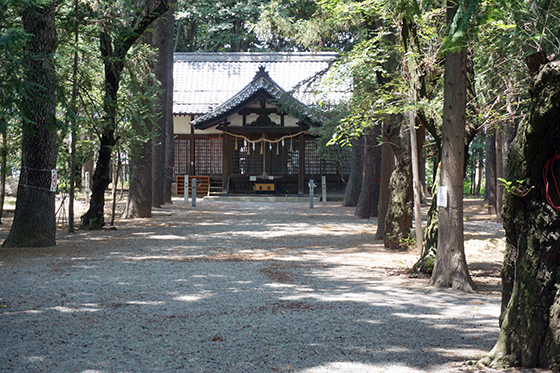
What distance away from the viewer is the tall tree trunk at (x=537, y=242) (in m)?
3.78

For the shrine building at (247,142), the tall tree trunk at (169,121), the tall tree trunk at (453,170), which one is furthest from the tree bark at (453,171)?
the shrine building at (247,142)

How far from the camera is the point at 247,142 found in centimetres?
2675

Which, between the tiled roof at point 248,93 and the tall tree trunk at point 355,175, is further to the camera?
the tiled roof at point 248,93

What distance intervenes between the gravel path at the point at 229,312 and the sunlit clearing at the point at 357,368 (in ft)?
0.05

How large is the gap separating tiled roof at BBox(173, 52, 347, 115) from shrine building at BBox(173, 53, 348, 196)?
0.10 meters

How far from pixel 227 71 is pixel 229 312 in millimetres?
27275

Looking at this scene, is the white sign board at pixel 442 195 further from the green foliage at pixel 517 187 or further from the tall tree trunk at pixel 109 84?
the tall tree trunk at pixel 109 84

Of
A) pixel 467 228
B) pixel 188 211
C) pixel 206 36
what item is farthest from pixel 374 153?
pixel 206 36

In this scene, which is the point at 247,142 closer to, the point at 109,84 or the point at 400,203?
the point at 109,84

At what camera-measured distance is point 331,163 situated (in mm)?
27469

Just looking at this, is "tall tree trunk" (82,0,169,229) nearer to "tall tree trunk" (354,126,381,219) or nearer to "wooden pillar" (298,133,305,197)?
"tall tree trunk" (354,126,381,219)

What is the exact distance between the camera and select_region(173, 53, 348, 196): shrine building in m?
25.2

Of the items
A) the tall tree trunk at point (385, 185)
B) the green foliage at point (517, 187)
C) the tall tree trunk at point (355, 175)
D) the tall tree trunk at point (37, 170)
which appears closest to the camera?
the green foliage at point (517, 187)

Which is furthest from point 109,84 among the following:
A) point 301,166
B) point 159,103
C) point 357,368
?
point 301,166
